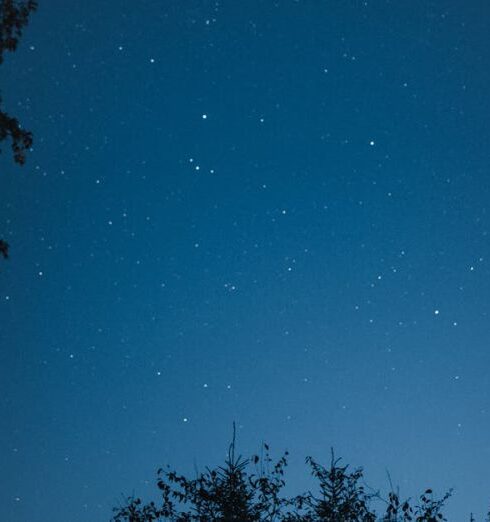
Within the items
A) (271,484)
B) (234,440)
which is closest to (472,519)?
(271,484)

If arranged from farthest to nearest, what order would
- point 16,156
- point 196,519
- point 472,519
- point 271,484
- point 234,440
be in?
point 271,484 → point 196,519 → point 472,519 → point 234,440 → point 16,156

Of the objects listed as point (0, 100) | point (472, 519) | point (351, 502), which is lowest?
point (472, 519)

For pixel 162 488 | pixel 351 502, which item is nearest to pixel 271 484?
pixel 351 502

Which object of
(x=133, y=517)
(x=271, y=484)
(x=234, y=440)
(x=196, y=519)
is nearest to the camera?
→ (x=234, y=440)

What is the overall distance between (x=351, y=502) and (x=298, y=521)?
1.43 meters

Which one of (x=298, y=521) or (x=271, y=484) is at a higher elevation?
(x=271, y=484)

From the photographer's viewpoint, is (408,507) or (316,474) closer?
(408,507)

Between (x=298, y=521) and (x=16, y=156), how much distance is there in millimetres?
11569

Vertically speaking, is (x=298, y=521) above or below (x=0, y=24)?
below

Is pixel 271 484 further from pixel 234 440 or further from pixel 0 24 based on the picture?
pixel 0 24

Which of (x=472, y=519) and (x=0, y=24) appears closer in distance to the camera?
(x=0, y=24)

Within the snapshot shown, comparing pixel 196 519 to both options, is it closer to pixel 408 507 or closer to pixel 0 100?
pixel 408 507

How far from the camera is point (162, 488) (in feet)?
48.0

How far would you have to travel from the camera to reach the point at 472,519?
12.0m
